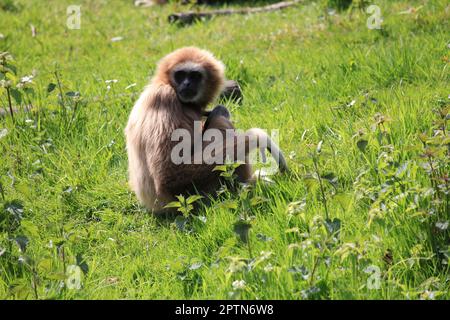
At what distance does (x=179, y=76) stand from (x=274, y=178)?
1445 millimetres

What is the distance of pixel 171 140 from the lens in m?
5.99

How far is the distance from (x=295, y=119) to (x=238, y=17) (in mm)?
5048

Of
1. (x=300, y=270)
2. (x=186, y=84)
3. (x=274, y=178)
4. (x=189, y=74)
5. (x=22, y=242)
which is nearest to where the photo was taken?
(x=300, y=270)

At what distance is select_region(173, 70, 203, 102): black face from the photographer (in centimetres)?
637

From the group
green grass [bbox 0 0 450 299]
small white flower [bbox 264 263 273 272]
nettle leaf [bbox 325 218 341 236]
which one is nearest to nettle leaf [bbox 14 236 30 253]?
green grass [bbox 0 0 450 299]

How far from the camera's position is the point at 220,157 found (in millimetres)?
6000

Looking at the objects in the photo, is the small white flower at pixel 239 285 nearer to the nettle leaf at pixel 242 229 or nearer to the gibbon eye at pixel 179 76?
the nettle leaf at pixel 242 229

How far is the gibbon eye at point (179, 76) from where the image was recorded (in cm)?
646

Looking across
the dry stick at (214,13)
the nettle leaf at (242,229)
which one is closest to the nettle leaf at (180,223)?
the nettle leaf at (242,229)

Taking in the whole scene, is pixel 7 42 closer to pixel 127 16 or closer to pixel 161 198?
pixel 127 16

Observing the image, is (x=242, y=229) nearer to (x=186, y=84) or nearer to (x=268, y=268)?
(x=268, y=268)

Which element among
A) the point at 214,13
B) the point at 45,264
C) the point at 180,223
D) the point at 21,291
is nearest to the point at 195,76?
the point at 180,223

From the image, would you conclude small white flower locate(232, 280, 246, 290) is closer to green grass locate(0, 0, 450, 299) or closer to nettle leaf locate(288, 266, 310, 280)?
green grass locate(0, 0, 450, 299)
